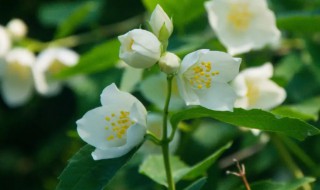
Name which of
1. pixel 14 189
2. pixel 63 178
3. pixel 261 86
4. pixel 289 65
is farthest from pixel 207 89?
pixel 14 189

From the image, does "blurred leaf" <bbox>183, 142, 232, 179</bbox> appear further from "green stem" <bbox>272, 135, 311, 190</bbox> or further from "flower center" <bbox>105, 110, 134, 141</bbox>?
"green stem" <bbox>272, 135, 311, 190</bbox>

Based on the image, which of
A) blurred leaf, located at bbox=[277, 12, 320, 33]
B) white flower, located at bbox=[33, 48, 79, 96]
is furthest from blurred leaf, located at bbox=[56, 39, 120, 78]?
white flower, located at bbox=[33, 48, 79, 96]

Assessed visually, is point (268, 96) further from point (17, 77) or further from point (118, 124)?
point (17, 77)

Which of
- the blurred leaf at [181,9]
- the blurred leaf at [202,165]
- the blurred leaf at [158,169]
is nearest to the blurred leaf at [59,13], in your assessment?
the blurred leaf at [181,9]

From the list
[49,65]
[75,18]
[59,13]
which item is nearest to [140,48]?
[75,18]

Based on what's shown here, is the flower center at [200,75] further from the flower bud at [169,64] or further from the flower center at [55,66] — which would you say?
the flower center at [55,66]

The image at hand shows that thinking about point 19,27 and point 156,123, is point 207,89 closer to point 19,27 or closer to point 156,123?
point 156,123
